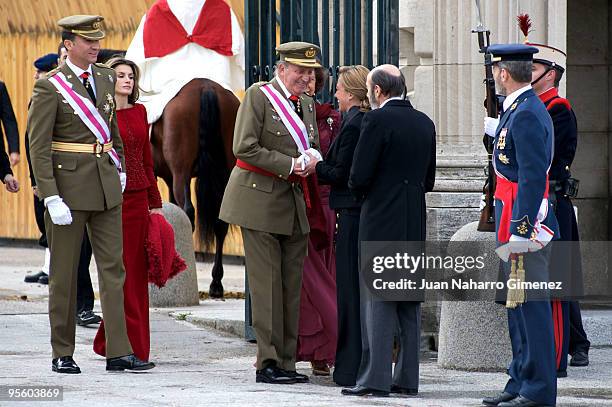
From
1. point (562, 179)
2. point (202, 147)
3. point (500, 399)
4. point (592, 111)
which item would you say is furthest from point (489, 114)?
point (202, 147)

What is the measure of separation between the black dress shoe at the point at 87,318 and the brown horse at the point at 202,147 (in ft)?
8.80

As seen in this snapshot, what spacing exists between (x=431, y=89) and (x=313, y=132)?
7.09 feet

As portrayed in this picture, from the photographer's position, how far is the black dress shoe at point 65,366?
892 cm

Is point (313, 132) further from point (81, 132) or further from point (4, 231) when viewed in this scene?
point (4, 231)

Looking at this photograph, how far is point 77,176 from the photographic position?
8812 millimetres

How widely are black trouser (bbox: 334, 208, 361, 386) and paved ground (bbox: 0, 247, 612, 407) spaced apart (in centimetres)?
14

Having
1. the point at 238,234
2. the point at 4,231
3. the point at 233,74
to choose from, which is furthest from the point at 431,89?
the point at 4,231

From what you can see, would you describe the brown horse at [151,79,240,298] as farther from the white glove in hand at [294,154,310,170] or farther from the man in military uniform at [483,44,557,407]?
the man in military uniform at [483,44,557,407]

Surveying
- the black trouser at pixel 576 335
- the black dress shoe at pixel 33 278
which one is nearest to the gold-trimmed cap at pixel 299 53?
the black trouser at pixel 576 335

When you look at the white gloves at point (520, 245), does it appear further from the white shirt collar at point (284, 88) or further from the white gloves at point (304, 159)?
the white shirt collar at point (284, 88)

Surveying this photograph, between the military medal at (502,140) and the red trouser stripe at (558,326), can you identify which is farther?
the red trouser stripe at (558,326)

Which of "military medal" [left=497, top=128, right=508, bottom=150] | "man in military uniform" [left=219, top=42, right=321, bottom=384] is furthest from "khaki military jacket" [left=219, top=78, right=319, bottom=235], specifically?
"military medal" [left=497, top=128, right=508, bottom=150]

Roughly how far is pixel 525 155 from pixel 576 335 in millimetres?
2293

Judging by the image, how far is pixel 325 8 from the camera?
1040 cm
